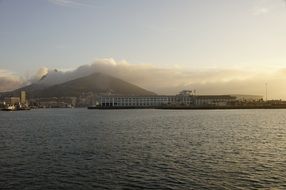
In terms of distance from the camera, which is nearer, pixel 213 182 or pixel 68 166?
pixel 213 182

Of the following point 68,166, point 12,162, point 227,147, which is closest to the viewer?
point 68,166

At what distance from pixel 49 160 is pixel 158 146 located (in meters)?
10.1

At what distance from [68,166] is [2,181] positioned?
14.8 feet

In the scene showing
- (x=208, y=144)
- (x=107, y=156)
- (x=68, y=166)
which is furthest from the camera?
(x=208, y=144)

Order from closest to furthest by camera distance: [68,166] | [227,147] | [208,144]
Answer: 1. [68,166]
2. [227,147]
3. [208,144]

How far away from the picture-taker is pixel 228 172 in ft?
66.2

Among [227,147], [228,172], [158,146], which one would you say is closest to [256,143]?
[227,147]

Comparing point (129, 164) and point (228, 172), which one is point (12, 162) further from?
point (228, 172)

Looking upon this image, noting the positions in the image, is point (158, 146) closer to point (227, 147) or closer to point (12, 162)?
point (227, 147)

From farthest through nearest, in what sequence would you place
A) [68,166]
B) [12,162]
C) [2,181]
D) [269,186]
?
1. [12,162]
2. [68,166]
3. [2,181]
4. [269,186]

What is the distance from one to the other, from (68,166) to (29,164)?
288 cm

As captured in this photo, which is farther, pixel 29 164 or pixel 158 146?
pixel 158 146

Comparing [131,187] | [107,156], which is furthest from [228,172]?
[107,156]

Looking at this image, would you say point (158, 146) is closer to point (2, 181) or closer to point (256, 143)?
point (256, 143)
